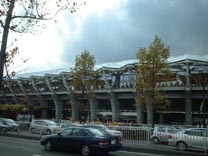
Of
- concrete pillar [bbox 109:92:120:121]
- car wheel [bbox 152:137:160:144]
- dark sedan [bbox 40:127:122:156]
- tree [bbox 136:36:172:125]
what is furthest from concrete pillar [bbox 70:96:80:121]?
dark sedan [bbox 40:127:122:156]

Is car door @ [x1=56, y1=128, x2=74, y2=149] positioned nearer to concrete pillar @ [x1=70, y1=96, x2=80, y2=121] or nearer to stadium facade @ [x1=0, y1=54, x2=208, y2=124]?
stadium facade @ [x1=0, y1=54, x2=208, y2=124]

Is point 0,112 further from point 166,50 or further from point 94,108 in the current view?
point 166,50

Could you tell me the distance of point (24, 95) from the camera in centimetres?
9194

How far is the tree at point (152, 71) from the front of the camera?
36.8 m

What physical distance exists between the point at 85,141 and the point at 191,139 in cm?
625

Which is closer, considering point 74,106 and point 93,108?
point 93,108

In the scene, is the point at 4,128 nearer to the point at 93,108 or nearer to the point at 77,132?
the point at 77,132

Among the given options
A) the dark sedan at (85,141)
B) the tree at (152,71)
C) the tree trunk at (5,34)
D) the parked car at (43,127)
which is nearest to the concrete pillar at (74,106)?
the parked car at (43,127)

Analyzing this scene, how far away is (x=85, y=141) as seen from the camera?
16.3 meters

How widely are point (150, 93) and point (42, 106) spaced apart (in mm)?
56701

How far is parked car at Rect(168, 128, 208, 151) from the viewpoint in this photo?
1781cm

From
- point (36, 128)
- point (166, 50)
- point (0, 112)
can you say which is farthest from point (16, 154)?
point (0, 112)

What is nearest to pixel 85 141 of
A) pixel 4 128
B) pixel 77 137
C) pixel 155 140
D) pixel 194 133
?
pixel 77 137

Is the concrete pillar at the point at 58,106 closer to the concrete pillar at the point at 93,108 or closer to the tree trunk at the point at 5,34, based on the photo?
the concrete pillar at the point at 93,108
